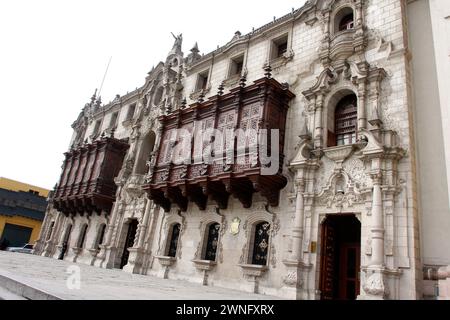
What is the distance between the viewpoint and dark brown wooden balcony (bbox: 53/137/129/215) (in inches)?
806

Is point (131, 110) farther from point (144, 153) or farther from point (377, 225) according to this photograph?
point (377, 225)

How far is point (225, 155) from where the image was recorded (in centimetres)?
1335

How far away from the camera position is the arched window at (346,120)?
12094mm

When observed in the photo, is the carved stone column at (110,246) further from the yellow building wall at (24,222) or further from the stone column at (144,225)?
the yellow building wall at (24,222)

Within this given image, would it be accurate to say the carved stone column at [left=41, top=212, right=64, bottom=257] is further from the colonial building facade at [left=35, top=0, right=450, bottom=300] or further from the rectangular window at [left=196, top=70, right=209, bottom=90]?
the rectangular window at [left=196, top=70, right=209, bottom=90]

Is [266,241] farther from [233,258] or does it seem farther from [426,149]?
[426,149]

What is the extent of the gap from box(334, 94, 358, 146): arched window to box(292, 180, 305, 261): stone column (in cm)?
229

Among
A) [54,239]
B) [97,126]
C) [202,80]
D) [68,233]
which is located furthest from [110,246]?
[97,126]

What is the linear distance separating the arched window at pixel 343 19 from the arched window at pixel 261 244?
8.79 metres

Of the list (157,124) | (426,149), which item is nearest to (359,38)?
(426,149)

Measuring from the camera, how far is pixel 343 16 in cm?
1436
